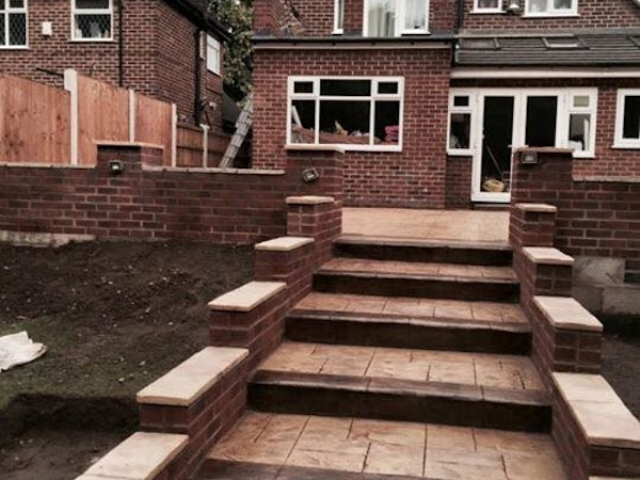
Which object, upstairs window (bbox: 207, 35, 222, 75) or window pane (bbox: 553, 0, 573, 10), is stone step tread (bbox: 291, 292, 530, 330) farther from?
upstairs window (bbox: 207, 35, 222, 75)

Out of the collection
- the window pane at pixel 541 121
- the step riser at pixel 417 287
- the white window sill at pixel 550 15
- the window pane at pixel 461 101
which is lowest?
the step riser at pixel 417 287

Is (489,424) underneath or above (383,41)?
underneath

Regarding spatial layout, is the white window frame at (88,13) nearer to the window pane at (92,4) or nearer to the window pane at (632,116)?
the window pane at (92,4)

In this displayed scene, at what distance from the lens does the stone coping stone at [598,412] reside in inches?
114

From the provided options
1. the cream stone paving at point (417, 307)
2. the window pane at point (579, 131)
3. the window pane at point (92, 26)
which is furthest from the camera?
the window pane at point (92, 26)

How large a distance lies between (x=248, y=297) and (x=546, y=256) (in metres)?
2.09

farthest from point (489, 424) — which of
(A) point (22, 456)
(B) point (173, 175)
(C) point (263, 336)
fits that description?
(B) point (173, 175)

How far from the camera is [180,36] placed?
17359mm

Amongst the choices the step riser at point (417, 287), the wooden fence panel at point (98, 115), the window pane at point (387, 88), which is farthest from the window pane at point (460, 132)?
the step riser at point (417, 287)

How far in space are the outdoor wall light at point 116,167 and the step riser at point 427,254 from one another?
244 centimetres

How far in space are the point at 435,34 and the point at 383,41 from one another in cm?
96

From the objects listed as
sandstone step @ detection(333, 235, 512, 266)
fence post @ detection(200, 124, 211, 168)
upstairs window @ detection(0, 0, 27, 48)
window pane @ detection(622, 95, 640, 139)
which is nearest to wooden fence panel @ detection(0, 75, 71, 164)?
sandstone step @ detection(333, 235, 512, 266)

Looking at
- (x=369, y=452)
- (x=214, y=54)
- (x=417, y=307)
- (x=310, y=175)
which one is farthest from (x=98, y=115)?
(x=214, y=54)

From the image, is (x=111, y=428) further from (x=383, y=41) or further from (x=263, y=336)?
(x=383, y=41)
